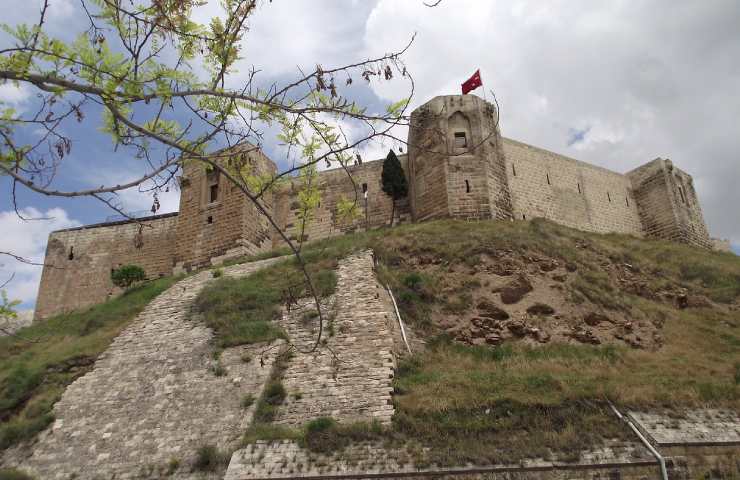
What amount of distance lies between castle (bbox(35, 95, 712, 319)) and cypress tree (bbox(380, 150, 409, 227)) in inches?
12.5

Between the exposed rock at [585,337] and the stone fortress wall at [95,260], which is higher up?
the stone fortress wall at [95,260]

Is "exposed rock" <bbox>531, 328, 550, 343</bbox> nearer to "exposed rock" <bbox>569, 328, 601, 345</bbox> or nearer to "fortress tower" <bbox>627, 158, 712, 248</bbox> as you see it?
"exposed rock" <bbox>569, 328, 601, 345</bbox>

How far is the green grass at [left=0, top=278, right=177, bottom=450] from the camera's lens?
13.2 meters

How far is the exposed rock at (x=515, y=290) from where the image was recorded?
15.1 meters

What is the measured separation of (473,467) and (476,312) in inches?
234

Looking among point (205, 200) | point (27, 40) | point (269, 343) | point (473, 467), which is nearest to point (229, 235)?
point (205, 200)

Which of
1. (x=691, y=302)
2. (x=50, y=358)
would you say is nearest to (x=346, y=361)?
(x=50, y=358)

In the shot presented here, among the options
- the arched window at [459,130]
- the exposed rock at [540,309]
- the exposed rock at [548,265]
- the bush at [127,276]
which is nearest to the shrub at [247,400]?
the exposed rock at [540,309]

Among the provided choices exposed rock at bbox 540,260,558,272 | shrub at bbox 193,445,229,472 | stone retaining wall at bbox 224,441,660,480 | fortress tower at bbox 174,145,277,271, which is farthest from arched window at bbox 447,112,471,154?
shrub at bbox 193,445,229,472

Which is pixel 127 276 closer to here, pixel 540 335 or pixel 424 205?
pixel 424 205

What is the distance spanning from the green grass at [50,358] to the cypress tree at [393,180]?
943 centimetres

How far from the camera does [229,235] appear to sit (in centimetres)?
2242

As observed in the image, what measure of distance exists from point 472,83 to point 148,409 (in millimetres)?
17075

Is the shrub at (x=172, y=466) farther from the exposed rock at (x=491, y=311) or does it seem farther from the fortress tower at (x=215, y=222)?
the fortress tower at (x=215, y=222)
